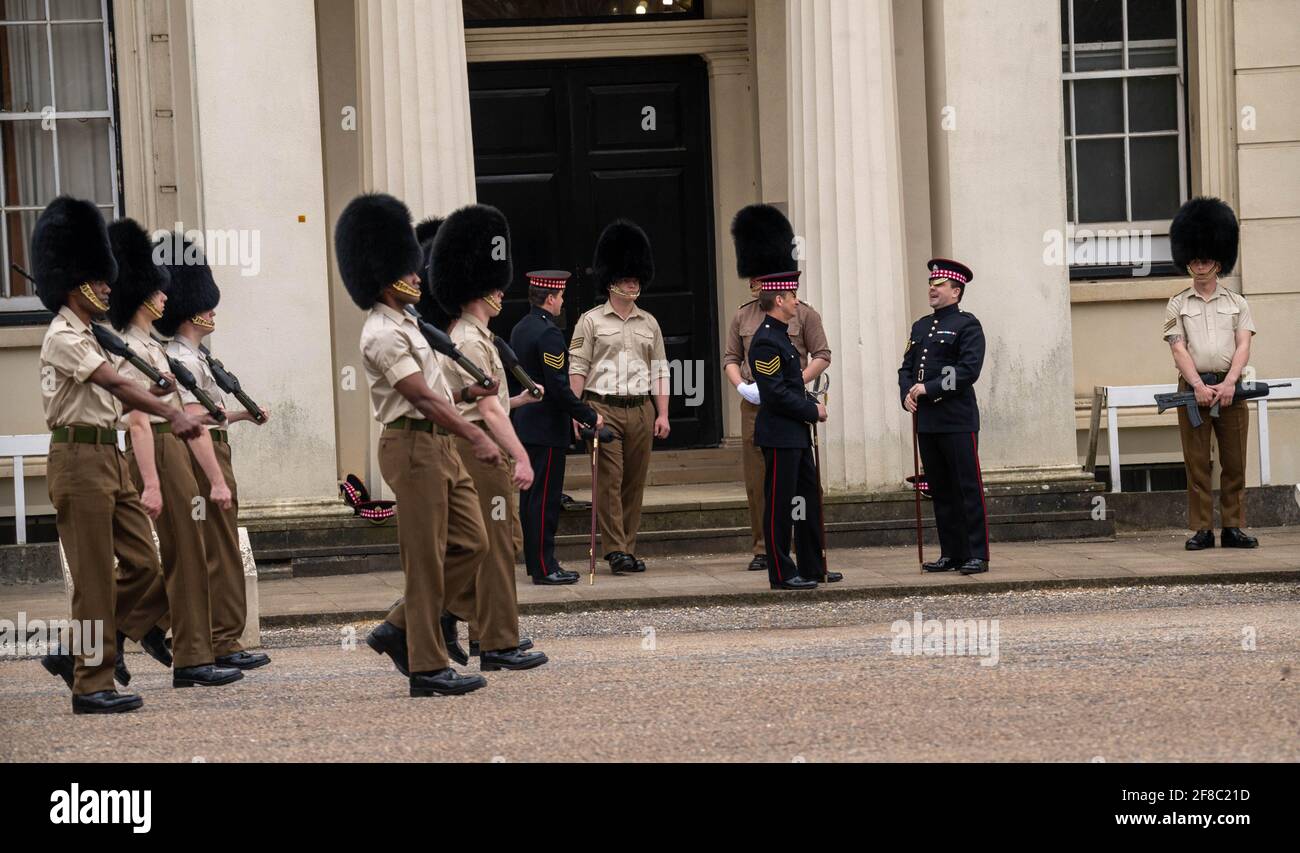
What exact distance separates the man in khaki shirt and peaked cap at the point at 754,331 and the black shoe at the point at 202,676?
4.27 meters

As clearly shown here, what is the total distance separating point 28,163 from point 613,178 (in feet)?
14.4

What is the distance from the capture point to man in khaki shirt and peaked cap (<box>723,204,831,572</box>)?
1253 centimetres

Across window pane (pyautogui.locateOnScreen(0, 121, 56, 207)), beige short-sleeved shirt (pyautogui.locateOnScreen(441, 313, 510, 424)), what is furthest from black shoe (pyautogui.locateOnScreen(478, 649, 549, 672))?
window pane (pyautogui.locateOnScreen(0, 121, 56, 207))

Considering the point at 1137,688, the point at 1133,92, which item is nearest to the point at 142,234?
the point at 1137,688

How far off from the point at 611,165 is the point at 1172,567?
605cm

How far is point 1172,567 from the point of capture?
39.5ft

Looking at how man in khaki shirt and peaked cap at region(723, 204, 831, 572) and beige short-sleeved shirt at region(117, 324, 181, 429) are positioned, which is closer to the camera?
beige short-sleeved shirt at region(117, 324, 181, 429)

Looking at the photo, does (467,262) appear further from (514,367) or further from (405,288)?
(405,288)

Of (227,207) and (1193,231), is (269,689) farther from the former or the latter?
(1193,231)

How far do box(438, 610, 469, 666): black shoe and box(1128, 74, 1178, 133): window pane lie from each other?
887 cm

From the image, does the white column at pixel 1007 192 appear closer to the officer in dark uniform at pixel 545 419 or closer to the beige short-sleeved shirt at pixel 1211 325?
the beige short-sleeved shirt at pixel 1211 325

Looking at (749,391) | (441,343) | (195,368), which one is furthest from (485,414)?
(749,391)

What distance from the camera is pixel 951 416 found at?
1225cm

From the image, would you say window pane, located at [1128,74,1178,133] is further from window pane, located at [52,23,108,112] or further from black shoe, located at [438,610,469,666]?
black shoe, located at [438,610,469,666]
